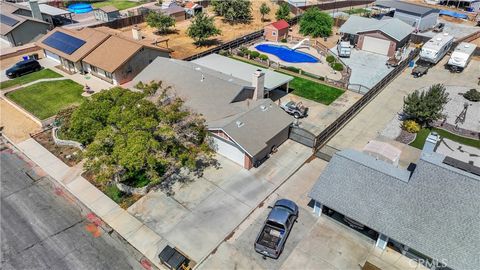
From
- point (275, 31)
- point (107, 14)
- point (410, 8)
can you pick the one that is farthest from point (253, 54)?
point (410, 8)

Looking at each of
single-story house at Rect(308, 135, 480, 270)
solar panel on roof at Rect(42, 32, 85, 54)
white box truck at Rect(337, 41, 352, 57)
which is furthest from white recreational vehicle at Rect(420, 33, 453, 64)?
solar panel on roof at Rect(42, 32, 85, 54)

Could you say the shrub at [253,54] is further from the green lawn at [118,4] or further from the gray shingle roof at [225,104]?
the green lawn at [118,4]

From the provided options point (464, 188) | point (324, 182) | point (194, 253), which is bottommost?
point (194, 253)

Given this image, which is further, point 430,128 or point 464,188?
point 430,128

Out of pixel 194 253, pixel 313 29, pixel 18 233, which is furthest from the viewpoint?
pixel 313 29

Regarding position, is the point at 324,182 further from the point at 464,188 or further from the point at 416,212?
the point at 464,188

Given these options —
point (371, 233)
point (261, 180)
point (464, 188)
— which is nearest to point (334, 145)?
point (261, 180)

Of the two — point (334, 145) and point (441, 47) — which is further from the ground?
point (441, 47)
